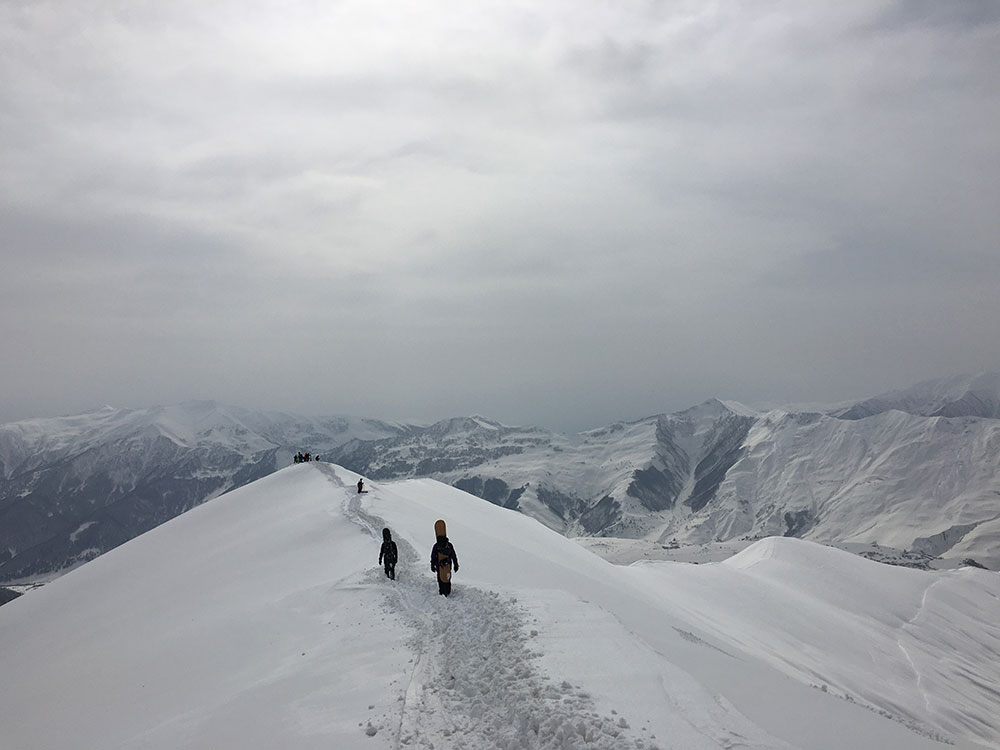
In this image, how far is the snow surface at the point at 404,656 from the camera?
10258mm

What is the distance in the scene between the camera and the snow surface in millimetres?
10258

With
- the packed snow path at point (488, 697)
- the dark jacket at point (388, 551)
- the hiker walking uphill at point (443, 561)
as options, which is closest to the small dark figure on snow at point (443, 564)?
the hiker walking uphill at point (443, 561)

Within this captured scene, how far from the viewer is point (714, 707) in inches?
410

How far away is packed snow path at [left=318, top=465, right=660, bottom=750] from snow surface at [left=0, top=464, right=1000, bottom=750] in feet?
0.14

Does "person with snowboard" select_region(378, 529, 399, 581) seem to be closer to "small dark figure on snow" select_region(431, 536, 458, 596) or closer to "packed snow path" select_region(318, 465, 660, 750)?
"small dark figure on snow" select_region(431, 536, 458, 596)

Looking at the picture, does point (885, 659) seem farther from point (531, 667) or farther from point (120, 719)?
point (120, 719)

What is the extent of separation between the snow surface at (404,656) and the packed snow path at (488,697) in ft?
0.14

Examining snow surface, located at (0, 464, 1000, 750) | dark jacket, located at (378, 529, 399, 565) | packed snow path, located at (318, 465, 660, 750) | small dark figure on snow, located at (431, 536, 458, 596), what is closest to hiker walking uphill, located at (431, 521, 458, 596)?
small dark figure on snow, located at (431, 536, 458, 596)

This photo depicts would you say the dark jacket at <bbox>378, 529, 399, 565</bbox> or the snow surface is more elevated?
the dark jacket at <bbox>378, 529, 399, 565</bbox>

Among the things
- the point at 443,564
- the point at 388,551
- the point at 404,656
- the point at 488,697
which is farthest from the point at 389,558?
the point at 488,697

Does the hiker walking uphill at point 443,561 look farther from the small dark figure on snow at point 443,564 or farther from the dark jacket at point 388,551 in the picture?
the dark jacket at point 388,551

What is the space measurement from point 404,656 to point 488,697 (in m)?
2.96

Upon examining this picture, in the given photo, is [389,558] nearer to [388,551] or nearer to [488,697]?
[388,551]

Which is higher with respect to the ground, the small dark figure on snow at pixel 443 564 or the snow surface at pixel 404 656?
the small dark figure on snow at pixel 443 564
